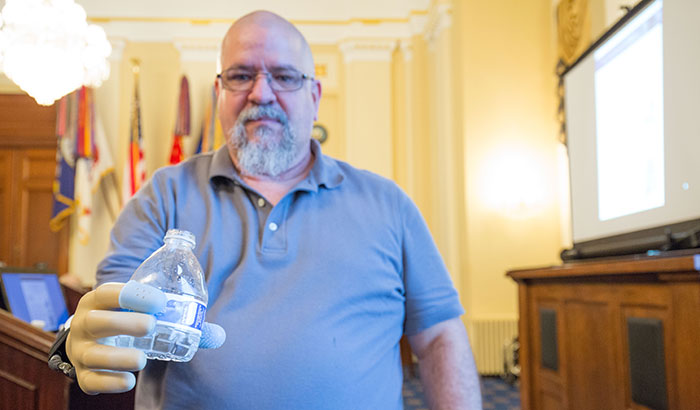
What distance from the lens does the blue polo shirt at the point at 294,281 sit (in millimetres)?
1210

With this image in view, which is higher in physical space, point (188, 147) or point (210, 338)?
point (188, 147)

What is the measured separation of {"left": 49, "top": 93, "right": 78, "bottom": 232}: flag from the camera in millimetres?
6914

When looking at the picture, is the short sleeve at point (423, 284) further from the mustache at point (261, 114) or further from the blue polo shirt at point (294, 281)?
the mustache at point (261, 114)

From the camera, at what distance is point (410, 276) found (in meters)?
1.42

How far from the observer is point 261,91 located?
4.71 ft

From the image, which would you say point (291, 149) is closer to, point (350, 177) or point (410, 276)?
point (350, 177)

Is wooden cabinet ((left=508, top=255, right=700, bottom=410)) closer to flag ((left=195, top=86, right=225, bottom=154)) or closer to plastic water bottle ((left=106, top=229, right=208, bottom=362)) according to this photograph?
plastic water bottle ((left=106, top=229, right=208, bottom=362))

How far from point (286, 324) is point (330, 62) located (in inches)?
265

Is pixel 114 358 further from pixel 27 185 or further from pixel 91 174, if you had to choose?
pixel 27 185

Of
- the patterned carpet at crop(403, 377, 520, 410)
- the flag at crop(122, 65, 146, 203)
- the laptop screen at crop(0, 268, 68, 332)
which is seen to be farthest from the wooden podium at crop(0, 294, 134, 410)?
the flag at crop(122, 65, 146, 203)

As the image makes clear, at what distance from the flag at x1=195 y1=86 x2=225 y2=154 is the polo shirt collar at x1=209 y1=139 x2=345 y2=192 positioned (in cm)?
557

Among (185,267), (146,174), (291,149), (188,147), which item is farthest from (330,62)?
(185,267)

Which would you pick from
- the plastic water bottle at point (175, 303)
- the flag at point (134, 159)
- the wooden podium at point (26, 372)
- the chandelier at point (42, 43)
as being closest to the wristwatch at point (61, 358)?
the plastic water bottle at point (175, 303)

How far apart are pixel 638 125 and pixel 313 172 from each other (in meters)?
1.94
